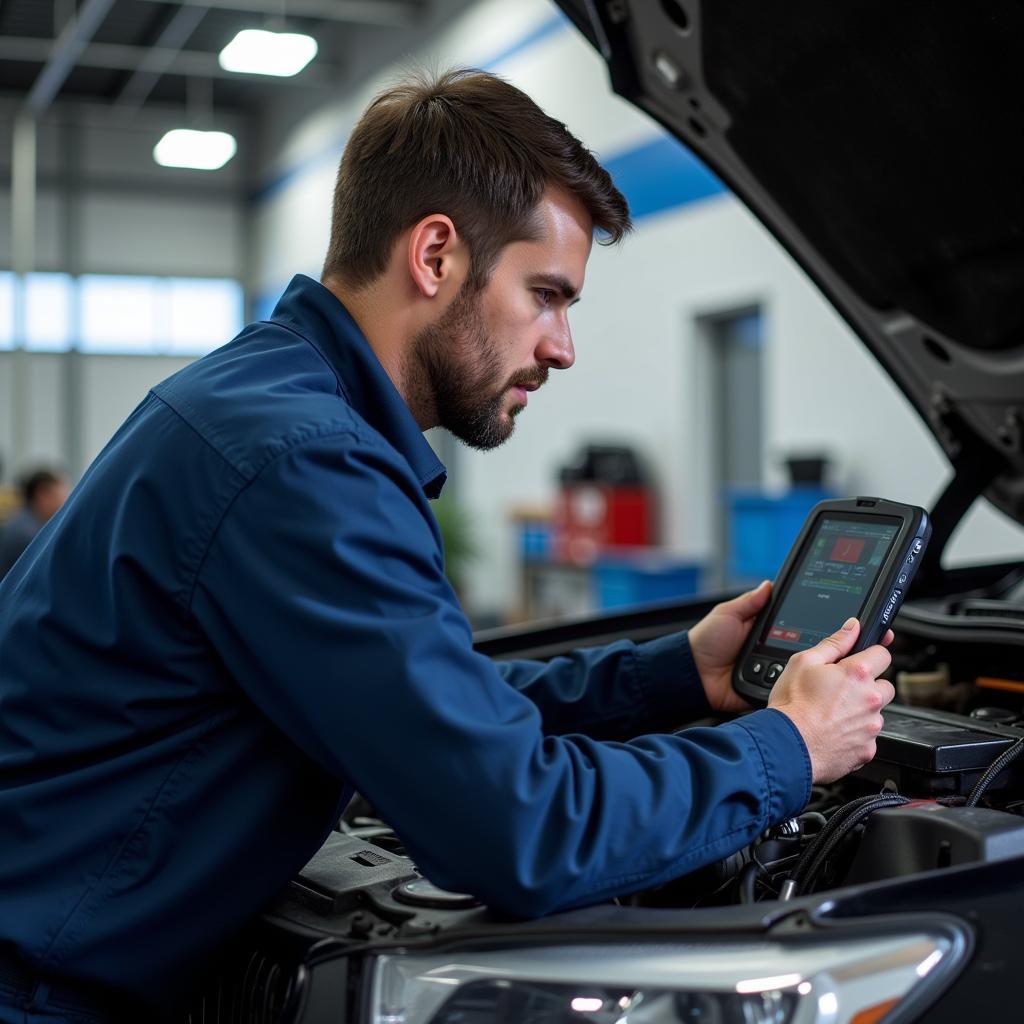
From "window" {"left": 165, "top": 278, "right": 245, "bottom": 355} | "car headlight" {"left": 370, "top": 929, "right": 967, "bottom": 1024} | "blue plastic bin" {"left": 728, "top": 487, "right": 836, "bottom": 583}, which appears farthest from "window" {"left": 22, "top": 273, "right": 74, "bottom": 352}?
"car headlight" {"left": 370, "top": 929, "right": 967, "bottom": 1024}

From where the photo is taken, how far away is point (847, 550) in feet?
4.82

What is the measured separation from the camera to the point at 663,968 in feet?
2.96

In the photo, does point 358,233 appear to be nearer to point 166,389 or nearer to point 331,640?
point 166,389

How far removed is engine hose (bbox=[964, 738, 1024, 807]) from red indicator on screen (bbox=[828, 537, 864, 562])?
260 mm

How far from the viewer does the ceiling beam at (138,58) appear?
11.6 meters

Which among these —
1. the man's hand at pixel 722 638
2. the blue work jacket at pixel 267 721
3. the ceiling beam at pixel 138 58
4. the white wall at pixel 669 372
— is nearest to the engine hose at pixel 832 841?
the blue work jacket at pixel 267 721

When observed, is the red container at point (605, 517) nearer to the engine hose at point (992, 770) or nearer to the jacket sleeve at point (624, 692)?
the jacket sleeve at point (624, 692)

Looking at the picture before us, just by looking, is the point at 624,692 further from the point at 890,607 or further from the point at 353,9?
the point at 353,9

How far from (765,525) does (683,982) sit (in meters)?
5.29

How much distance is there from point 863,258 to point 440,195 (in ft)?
2.86

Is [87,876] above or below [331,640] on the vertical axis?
below

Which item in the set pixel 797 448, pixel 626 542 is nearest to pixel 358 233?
pixel 797 448

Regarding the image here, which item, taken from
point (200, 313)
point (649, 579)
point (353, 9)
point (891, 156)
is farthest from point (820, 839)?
point (200, 313)

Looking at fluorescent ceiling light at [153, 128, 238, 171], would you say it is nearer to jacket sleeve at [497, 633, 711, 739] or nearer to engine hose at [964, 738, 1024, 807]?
jacket sleeve at [497, 633, 711, 739]
